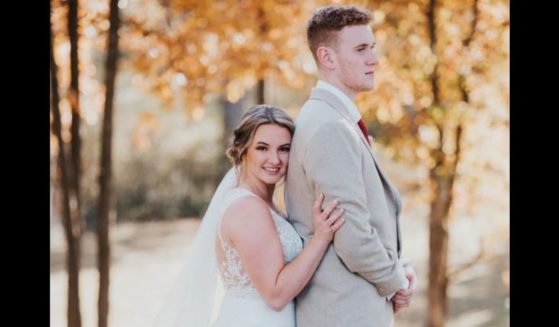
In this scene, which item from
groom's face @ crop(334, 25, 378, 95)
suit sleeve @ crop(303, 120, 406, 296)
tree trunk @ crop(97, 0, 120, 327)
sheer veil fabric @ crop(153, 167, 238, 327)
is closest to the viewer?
suit sleeve @ crop(303, 120, 406, 296)

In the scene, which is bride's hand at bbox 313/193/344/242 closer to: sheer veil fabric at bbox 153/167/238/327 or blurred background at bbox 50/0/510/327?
sheer veil fabric at bbox 153/167/238/327

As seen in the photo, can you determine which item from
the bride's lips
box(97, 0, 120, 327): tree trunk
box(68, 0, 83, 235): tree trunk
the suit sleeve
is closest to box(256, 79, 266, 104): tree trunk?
box(97, 0, 120, 327): tree trunk

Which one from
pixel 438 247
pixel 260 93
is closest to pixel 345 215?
pixel 260 93

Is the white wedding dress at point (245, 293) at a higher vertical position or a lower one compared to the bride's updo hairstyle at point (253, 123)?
lower

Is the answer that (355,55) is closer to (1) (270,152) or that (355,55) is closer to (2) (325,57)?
(2) (325,57)

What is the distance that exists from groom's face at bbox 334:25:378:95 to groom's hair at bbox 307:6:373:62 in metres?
0.02

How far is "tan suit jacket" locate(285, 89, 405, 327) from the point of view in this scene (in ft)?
9.50

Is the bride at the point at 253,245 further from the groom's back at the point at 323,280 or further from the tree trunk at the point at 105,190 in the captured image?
the tree trunk at the point at 105,190

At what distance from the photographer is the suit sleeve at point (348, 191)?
289 cm

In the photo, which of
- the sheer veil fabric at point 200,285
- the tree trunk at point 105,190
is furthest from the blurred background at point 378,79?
the sheer veil fabric at point 200,285

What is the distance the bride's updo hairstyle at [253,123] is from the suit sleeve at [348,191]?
0.22 metres

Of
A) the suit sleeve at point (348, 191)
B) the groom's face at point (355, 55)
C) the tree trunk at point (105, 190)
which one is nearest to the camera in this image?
the suit sleeve at point (348, 191)

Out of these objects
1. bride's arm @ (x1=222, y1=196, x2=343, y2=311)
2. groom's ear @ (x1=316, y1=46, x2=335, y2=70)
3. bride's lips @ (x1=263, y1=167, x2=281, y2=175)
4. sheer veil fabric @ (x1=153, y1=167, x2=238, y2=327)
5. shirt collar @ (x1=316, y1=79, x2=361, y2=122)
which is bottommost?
sheer veil fabric @ (x1=153, y1=167, x2=238, y2=327)

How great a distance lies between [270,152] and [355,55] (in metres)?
0.48
